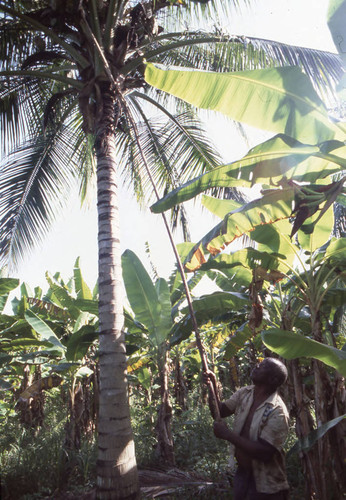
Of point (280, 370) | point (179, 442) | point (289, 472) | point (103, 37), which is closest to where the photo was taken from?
point (280, 370)

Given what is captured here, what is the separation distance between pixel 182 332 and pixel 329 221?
291cm

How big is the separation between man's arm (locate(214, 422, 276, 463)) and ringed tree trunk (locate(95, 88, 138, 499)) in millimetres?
1340

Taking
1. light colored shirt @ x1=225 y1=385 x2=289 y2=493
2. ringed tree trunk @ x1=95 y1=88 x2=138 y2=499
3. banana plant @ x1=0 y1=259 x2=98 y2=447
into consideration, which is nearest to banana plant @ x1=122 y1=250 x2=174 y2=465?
banana plant @ x1=0 y1=259 x2=98 y2=447

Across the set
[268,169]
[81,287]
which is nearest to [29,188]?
[81,287]

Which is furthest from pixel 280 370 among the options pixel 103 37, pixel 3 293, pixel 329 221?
pixel 3 293

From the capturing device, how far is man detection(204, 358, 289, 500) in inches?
106

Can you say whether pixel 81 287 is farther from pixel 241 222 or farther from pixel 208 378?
pixel 208 378

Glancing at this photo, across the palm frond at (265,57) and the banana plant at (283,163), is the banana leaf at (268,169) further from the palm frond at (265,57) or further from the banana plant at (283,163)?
the palm frond at (265,57)

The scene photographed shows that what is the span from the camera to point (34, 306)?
27.9 ft

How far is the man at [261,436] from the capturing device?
8.83 feet

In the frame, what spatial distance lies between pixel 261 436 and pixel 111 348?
5.92ft

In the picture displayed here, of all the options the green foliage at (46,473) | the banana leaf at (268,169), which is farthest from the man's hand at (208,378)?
the green foliage at (46,473)

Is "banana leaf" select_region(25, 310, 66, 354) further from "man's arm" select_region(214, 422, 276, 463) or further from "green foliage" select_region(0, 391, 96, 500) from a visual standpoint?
"man's arm" select_region(214, 422, 276, 463)

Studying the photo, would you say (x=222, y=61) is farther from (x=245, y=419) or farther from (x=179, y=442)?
(x=179, y=442)
